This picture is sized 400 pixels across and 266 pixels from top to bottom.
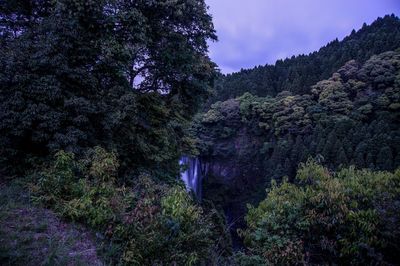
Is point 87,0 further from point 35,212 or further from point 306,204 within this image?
point 306,204

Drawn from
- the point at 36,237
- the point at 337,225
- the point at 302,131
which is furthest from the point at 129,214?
the point at 302,131

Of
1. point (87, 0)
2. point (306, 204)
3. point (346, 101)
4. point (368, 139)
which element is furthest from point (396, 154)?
point (87, 0)

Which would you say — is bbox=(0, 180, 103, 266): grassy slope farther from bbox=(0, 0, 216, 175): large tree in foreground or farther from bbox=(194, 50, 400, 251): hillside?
bbox=(194, 50, 400, 251): hillside

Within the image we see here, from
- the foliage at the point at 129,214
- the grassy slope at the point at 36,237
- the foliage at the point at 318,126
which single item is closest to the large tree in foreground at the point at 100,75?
the foliage at the point at 129,214

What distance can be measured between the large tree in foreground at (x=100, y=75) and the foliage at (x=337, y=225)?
15.8ft

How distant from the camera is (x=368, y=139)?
22.2 metres

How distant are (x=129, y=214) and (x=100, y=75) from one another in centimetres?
487

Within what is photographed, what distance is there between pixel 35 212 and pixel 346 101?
28.5 metres

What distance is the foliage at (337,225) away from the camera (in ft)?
16.7

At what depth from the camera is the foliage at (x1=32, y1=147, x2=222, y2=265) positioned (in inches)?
186

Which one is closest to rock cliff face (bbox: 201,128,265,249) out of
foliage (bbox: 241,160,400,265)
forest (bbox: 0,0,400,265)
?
forest (bbox: 0,0,400,265)

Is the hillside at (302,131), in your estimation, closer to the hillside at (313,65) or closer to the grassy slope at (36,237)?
the hillside at (313,65)

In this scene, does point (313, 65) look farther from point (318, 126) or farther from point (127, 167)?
point (127, 167)

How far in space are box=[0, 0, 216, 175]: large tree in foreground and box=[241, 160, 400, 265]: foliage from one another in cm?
482
